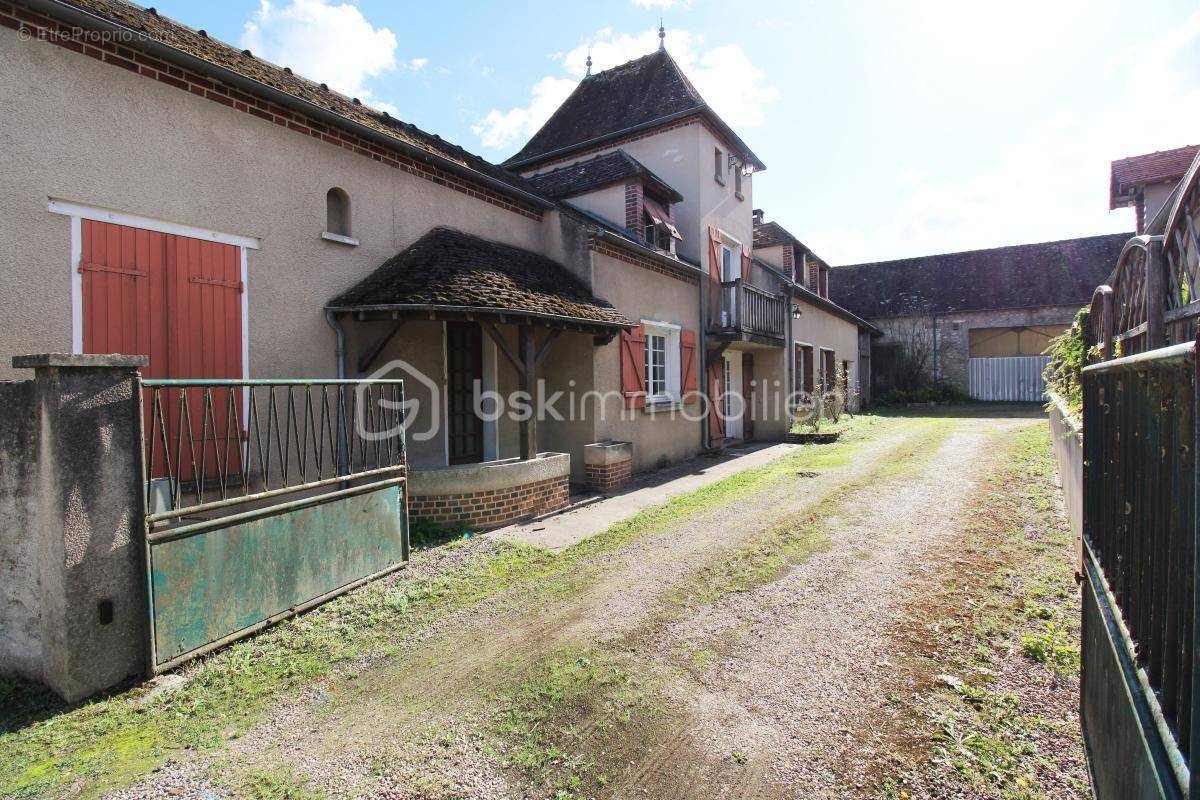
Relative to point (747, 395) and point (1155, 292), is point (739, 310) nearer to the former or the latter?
point (747, 395)

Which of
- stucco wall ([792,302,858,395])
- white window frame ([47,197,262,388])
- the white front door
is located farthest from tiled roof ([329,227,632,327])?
stucco wall ([792,302,858,395])

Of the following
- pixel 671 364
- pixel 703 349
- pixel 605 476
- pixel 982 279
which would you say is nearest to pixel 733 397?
pixel 703 349

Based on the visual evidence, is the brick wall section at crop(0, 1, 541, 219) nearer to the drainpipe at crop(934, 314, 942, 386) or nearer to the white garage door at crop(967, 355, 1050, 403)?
the drainpipe at crop(934, 314, 942, 386)

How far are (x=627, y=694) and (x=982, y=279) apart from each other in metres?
29.8

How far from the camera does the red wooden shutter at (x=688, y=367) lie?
1177cm

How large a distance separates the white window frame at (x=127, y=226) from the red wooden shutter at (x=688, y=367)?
780 cm

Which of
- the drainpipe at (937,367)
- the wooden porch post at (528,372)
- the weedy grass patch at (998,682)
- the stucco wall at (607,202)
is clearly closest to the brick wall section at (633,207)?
the stucco wall at (607,202)

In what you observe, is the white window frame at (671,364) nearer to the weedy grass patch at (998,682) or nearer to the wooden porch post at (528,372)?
the wooden porch post at (528,372)

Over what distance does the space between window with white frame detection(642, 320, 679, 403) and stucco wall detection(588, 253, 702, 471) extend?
0.29 metres

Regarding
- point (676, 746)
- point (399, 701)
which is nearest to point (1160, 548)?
point (676, 746)

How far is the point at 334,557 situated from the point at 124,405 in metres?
1.95

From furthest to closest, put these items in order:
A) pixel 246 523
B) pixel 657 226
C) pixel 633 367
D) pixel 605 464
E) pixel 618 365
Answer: pixel 657 226 < pixel 633 367 < pixel 618 365 < pixel 605 464 < pixel 246 523

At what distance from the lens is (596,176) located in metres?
12.3

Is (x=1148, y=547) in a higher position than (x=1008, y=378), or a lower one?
lower
